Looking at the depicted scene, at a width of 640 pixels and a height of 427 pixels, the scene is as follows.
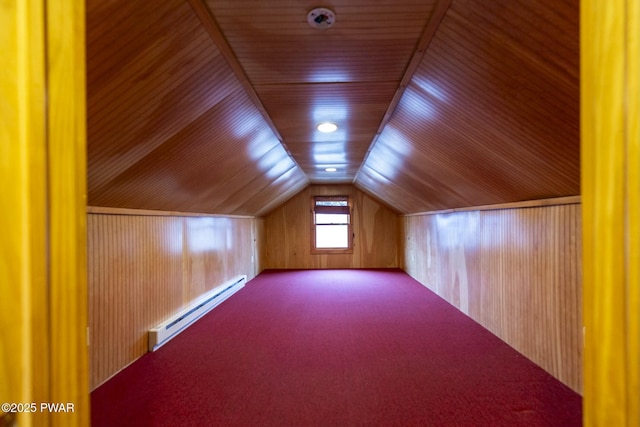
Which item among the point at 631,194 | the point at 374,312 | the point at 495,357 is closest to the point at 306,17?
the point at 631,194

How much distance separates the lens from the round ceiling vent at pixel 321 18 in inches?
55.9

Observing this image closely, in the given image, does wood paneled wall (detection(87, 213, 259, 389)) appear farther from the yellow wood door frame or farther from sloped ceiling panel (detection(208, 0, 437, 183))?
the yellow wood door frame

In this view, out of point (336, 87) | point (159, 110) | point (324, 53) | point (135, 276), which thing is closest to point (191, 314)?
point (135, 276)

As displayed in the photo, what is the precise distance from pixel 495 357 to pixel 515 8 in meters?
2.52

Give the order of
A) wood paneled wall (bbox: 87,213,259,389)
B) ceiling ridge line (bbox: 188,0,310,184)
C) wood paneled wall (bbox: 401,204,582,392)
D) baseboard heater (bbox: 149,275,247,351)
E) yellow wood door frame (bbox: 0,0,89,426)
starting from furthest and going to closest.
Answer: baseboard heater (bbox: 149,275,247,351)
wood paneled wall (bbox: 87,213,259,389)
wood paneled wall (bbox: 401,204,582,392)
ceiling ridge line (bbox: 188,0,310,184)
yellow wood door frame (bbox: 0,0,89,426)

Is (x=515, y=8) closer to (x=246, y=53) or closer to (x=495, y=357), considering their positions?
(x=246, y=53)

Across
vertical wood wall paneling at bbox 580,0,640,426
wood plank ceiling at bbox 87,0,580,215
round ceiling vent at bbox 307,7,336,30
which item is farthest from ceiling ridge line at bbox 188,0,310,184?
vertical wood wall paneling at bbox 580,0,640,426

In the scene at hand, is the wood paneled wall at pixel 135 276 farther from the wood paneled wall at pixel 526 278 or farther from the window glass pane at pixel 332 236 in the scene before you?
the window glass pane at pixel 332 236

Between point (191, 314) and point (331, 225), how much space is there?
4.47 metres

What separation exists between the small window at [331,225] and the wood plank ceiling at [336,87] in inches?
174

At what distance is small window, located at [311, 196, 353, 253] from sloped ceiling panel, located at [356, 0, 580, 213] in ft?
14.6

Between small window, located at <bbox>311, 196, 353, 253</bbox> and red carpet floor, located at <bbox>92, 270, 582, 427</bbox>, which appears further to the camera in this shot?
small window, located at <bbox>311, 196, 353, 253</bbox>

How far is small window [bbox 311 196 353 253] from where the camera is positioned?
755cm

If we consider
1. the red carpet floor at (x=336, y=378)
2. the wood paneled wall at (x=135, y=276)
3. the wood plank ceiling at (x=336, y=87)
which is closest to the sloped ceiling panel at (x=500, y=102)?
the wood plank ceiling at (x=336, y=87)
